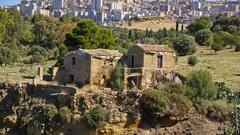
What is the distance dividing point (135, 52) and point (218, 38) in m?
26.1

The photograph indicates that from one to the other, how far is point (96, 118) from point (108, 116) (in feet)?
2.38

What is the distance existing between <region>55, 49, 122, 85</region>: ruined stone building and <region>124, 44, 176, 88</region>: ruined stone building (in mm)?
1166

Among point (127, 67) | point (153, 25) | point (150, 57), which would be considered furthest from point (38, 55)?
point (153, 25)

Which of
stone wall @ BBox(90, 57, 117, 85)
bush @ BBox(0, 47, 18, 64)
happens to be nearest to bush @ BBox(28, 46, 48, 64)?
bush @ BBox(0, 47, 18, 64)

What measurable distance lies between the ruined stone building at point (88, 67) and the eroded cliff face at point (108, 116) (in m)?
0.88

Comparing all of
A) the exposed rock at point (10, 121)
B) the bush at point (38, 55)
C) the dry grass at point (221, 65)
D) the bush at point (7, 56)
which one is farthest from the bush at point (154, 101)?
the bush at point (7, 56)

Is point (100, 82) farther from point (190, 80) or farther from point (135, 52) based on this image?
point (190, 80)

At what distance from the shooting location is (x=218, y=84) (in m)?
33.8

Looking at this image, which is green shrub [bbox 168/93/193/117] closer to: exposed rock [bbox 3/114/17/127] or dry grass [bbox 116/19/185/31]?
exposed rock [bbox 3/114/17/127]

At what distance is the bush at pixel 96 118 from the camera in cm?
2923

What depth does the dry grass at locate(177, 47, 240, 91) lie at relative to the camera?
1486 inches

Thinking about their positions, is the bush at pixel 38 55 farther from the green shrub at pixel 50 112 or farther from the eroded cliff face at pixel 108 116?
the green shrub at pixel 50 112

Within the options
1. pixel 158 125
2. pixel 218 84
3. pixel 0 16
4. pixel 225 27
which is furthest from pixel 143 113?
pixel 225 27

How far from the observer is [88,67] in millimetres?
31781
